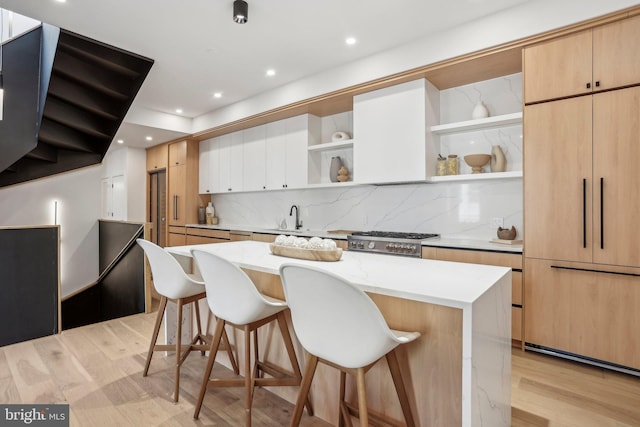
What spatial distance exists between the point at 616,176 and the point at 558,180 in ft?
1.04

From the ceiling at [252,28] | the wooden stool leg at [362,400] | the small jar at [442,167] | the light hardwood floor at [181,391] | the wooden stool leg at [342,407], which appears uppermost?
the ceiling at [252,28]

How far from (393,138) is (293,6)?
1480mm

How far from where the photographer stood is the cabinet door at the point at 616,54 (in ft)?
A: 7.15

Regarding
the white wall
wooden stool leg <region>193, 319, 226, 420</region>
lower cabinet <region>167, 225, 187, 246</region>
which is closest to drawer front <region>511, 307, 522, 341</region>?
wooden stool leg <region>193, 319, 226, 420</region>

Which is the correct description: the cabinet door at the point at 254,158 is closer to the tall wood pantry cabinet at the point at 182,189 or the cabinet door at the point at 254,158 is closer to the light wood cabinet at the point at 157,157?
the tall wood pantry cabinet at the point at 182,189

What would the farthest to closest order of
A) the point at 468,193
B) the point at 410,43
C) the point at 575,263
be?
the point at 468,193, the point at 410,43, the point at 575,263

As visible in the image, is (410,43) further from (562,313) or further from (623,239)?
(562,313)

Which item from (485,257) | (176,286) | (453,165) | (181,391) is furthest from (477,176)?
(181,391)

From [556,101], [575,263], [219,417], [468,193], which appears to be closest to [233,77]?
[468,193]

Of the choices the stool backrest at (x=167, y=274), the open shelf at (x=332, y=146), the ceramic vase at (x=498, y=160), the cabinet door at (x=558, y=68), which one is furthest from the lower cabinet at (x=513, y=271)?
the stool backrest at (x=167, y=274)

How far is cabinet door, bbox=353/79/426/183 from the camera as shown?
3.23 metres

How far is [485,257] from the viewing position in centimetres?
271

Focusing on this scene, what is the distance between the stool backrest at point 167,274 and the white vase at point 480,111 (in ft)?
9.10

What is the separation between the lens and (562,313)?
2445 millimetres
